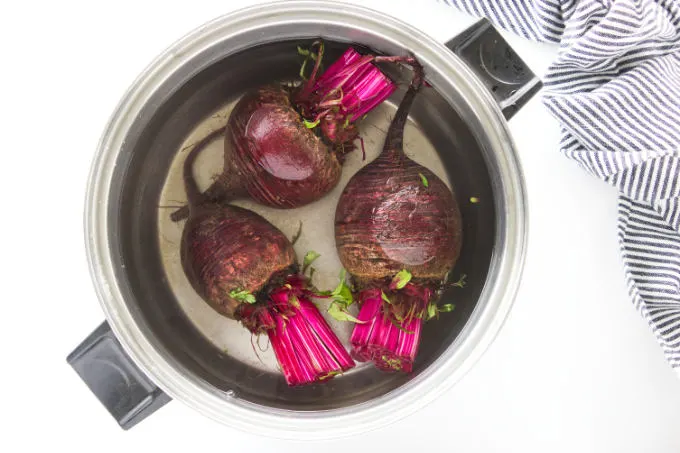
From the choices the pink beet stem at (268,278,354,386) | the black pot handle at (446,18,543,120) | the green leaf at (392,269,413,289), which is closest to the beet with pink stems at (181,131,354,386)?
the pink beet stem at (268,278,354,386)

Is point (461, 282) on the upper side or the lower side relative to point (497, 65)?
lower

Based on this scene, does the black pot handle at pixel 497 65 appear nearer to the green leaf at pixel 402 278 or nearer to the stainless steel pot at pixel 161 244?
the stainless steel pot at pixel 161 244

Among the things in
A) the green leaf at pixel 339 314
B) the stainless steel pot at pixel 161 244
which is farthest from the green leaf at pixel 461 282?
the green leaf at pixel 339 314

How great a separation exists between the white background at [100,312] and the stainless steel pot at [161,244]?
0.09m

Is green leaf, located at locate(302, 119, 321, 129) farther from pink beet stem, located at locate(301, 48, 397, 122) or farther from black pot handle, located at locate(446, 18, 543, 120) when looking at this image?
black pot handle, located at locate(446, 18, 543, 120)

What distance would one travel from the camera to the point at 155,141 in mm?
709

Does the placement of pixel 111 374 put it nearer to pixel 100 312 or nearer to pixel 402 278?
pixel 100 312

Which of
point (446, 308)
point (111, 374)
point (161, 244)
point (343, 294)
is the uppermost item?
point (161, 244)

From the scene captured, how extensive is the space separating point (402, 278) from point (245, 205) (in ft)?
0.83

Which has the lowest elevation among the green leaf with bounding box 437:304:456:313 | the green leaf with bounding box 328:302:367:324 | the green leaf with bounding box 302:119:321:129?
the green leaf with bounding box 437:304:456:313

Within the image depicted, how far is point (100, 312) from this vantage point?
0.75 meters

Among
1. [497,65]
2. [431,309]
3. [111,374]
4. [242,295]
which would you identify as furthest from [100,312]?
[497,65]

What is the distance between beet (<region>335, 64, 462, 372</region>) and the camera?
675 millimetres

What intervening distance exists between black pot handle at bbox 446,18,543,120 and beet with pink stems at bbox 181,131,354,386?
1.09 ft
